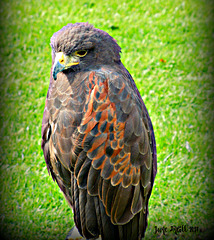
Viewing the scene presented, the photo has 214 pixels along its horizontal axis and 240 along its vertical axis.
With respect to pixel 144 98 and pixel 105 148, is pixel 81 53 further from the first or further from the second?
pixel 144 98

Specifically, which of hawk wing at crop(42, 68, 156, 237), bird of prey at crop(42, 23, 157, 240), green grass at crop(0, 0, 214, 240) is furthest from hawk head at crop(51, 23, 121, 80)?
green grass at crop(0, 0, 214, 240)

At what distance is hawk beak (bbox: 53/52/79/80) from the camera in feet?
9.11

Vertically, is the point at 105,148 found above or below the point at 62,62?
below

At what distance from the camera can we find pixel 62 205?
435 cm

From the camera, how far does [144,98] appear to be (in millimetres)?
5609

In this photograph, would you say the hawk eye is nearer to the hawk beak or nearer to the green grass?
the hawk beak

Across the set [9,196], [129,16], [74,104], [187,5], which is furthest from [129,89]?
[187,5]

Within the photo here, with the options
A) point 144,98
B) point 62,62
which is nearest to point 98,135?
point 62,62

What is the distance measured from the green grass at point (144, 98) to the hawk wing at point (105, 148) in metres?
1.46

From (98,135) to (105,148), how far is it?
0.13 meters

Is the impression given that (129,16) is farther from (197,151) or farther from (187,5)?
(197,151)

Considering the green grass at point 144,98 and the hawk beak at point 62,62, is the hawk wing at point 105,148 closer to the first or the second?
the hawk beak at point 62,62

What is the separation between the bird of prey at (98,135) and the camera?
2.72m

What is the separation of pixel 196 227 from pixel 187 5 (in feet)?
17.4
